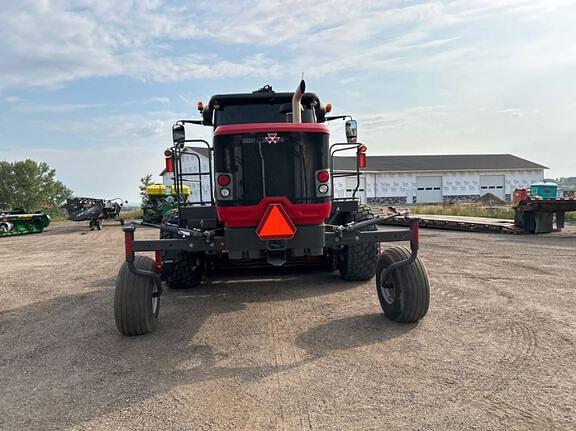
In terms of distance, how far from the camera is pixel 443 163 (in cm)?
4838

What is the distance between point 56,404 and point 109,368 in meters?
0.63

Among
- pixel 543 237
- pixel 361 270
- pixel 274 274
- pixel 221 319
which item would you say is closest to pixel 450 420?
pixel 221 319

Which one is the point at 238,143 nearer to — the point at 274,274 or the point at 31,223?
the point at 274,274

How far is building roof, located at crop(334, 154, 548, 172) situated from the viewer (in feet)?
151

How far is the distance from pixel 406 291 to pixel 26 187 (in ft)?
182

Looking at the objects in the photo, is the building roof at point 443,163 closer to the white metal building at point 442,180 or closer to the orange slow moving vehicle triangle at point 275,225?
the white metal building at point 442,180

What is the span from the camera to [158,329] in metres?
4.70

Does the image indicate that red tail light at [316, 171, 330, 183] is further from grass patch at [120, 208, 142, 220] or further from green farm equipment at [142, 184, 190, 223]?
grass patch at [120, 208, 142, 220]

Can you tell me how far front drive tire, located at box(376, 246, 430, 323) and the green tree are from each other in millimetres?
50885

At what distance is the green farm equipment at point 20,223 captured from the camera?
1797 cm

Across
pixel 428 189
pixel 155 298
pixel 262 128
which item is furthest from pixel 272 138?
pixel 428 189

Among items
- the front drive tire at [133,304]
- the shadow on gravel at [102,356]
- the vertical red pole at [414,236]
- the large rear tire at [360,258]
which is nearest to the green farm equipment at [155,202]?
the shadow on gravel at [102,356]

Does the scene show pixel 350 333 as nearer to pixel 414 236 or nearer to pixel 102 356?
pixel 414 236

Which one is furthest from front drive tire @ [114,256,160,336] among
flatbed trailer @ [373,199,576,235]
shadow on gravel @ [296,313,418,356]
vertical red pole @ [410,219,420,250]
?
flatbed trailer @ [373,199,576,235]
